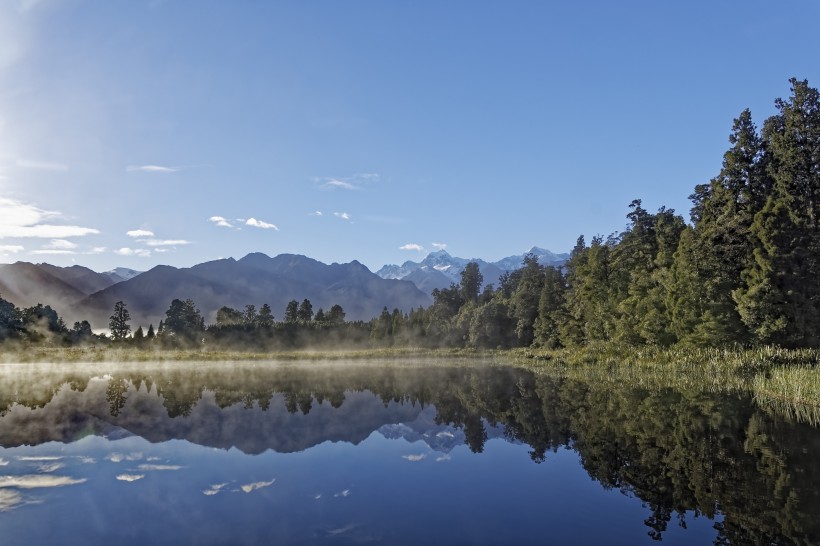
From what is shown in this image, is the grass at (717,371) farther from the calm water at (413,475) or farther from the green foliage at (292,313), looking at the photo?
the green foliage at (292,313)

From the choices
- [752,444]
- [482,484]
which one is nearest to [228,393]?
[482,484]

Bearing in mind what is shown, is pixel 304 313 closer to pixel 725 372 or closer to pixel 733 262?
pixel 733 262

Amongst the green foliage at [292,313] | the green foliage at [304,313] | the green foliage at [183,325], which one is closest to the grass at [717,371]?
the green foliage at [183,325]

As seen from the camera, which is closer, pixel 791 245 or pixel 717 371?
pixel 717 371

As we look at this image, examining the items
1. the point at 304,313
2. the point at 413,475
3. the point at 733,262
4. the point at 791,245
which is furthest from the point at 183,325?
the point at 413,475

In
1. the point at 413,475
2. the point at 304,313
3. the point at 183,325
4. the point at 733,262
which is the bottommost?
the point at 413,475

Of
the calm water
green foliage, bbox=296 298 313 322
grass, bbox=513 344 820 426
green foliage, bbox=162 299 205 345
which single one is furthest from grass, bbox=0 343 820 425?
green foliage, bbox=296 298 313 322

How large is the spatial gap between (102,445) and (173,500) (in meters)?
9.03

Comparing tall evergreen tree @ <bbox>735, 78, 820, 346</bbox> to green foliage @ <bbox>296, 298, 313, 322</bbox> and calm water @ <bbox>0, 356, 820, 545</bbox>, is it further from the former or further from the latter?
green foliage @ <bbox>296, 298, 313, 322</bbox>

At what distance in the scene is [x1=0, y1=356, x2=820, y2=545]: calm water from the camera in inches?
431

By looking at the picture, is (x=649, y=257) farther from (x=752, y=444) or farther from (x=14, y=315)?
(x=14, y=315)

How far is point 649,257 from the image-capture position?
70.9 m

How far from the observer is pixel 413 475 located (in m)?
15.8

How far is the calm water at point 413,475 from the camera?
35.9ft
